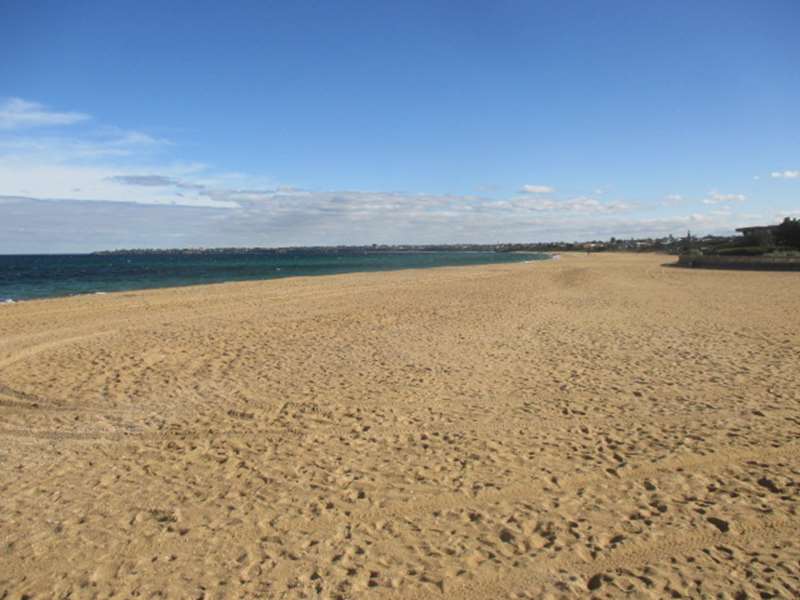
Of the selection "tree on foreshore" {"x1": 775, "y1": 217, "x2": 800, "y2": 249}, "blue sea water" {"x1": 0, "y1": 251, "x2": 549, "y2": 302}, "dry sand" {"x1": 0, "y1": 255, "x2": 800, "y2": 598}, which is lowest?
"dry sand" {"x1": 0, "y1": 255, "x2": 800, "y2": 598}

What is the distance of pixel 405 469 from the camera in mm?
5387

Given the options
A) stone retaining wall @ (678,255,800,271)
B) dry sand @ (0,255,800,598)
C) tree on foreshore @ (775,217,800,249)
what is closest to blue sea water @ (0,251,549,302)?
dry sand @ (0,255,800,598)

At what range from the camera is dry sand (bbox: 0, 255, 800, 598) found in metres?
3.75

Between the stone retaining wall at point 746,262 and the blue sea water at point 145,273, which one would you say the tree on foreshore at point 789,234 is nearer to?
the stone retaining wall at point 746,262

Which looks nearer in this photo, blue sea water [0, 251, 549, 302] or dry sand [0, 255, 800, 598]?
dry sand [0, 255, 800, 598]

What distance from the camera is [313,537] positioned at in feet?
13.8

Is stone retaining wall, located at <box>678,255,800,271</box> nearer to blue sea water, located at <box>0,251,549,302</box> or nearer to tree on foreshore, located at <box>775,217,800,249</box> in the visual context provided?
tree on foreshore, located at <box>775,217,800,249</box>

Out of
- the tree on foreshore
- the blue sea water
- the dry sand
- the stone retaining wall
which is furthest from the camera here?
the tree on foreshore

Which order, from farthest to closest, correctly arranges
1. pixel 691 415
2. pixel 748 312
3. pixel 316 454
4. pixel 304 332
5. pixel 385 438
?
pixel 748 312 < pixel 304 332 < pixel 691 415 < pixel 385 438 < pixel 316 454

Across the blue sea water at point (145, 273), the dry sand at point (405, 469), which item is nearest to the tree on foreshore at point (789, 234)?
the blue sea water at point (145, 273)

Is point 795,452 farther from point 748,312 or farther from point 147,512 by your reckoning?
point 748,312

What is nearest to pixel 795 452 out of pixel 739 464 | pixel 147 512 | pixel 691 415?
pixel 739 464

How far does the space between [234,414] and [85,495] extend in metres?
2.42

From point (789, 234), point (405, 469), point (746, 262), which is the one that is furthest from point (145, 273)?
point (789, 234)
